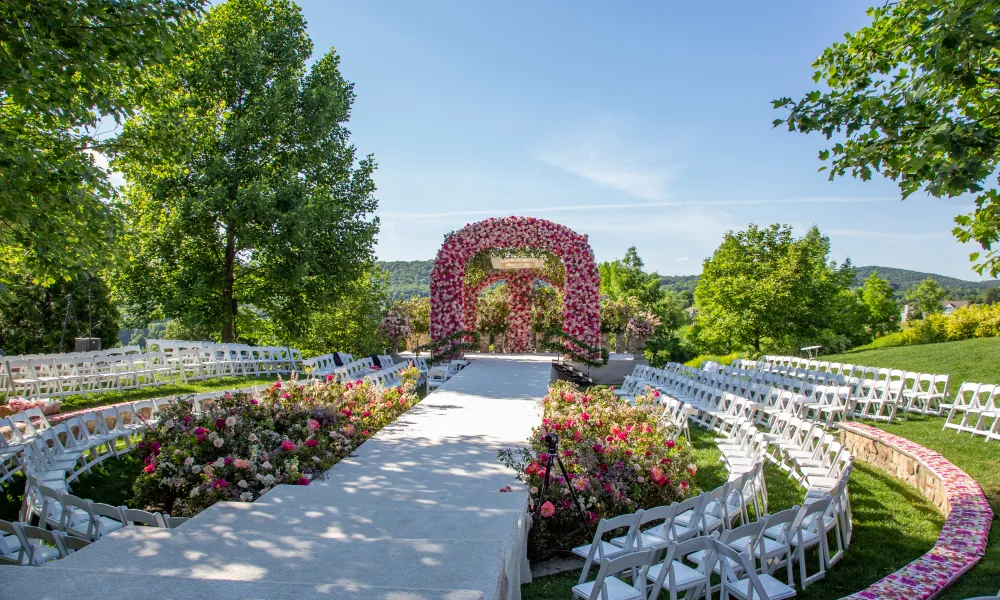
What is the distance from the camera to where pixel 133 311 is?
55.3 feet

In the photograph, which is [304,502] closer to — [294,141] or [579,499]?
[579,499]

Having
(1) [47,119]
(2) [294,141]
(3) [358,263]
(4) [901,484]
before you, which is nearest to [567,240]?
(3) [358,263]

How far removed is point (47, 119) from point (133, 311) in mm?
10897

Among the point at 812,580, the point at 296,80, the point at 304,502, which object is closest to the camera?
the point at 812,580

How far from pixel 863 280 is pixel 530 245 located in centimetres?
6052

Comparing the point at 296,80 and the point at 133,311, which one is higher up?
the point at 296,80

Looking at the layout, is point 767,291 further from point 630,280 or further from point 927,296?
point 927,296

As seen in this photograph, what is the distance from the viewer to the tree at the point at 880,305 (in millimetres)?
46969

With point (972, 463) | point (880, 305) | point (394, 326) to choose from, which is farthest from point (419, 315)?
point (880, 305)

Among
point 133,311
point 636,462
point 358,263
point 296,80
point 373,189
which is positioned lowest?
point 636,462

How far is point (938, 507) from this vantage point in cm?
593

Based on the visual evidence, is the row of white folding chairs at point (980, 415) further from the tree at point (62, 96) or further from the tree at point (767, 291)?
the tree at point (62, 96)

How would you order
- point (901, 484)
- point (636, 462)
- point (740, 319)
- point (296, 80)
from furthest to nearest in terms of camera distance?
point (740, 319), point (296, 80), point (901, 484), point (636, 462)

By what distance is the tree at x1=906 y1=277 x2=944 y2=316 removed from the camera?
6303 centimetres
